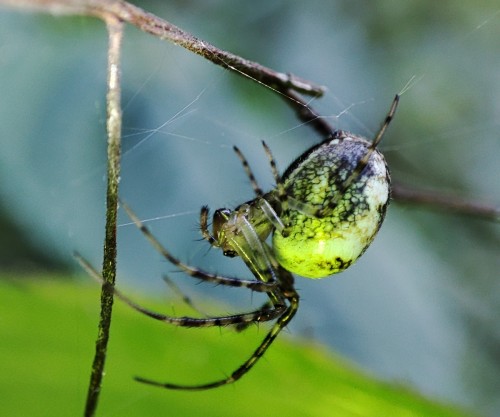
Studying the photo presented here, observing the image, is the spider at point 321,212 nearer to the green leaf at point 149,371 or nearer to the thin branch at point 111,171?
the green leaf at point 149,371

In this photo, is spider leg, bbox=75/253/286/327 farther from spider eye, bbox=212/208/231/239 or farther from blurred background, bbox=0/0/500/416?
blurred background, bbox=0/0/500/416

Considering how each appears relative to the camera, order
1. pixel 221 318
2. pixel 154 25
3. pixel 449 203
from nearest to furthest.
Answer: pixel 154 25 < pixel 221 318 < pixel 449 203

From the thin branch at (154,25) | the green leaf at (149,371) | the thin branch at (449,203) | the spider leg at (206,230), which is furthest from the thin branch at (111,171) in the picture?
the thin branch at (449,203)

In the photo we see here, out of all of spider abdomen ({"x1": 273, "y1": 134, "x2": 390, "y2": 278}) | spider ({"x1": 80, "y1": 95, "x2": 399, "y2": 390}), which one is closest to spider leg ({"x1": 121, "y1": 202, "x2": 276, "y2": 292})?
spider ({"x1": 80, "y1": 95, "x2": 399, "y2": 390})

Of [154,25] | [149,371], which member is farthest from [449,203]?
[154,25]

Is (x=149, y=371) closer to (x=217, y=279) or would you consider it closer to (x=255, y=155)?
(x=217, y=279)

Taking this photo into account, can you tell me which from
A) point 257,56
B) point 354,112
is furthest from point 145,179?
point 354,112
